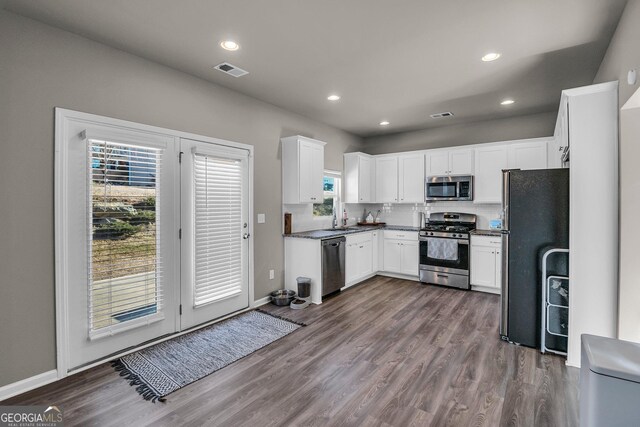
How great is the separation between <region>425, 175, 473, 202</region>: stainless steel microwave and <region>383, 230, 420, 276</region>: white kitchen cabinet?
0.78 m

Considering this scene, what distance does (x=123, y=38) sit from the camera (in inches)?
104

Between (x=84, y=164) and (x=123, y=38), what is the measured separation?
3.72 feet

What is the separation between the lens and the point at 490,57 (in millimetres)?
2988

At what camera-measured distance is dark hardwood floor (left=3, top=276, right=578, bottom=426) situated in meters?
2.01

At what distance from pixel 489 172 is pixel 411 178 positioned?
129cm

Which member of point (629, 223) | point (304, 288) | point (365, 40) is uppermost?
point (365, 40)

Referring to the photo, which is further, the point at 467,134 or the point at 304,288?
the point at 467,134

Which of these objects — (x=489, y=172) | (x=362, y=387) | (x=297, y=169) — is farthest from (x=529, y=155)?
(x=362, y=387)

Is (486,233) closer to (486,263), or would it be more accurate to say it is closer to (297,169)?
(486,263)

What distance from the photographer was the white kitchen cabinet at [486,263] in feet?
15.3

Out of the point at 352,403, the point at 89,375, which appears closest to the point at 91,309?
the point at 89,375

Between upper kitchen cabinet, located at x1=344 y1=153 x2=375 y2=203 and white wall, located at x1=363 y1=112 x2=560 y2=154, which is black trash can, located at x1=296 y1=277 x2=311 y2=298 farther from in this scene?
white wall, located at x1=363 y1=112 x2=560 y2=154

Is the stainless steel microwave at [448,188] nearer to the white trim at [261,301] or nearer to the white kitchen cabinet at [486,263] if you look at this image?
the white kitchen cabinet at [486,263]

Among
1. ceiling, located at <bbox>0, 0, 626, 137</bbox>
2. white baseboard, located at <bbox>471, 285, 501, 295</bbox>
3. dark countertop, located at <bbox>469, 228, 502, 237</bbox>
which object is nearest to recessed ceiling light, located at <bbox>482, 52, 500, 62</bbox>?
ceiling, located at <bbox>0, 0, 626, 137</bbox>
